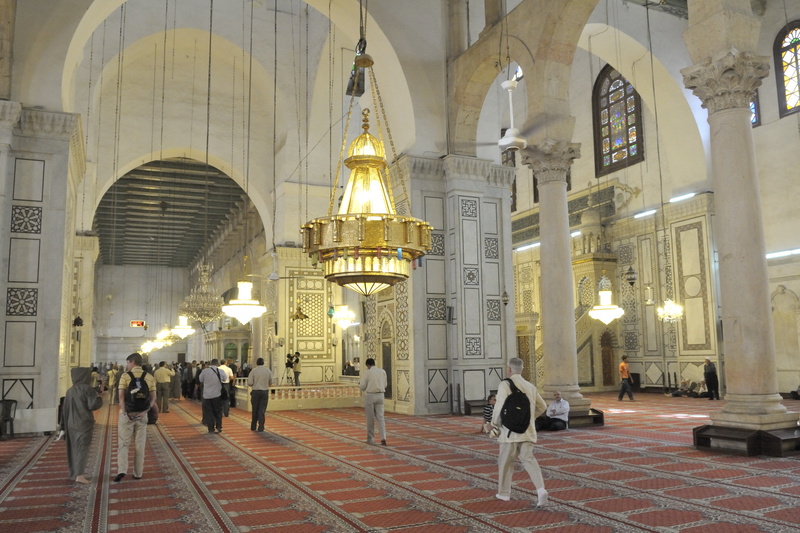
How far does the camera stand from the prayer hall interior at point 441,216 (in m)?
6.14

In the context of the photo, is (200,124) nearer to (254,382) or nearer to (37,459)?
(254,382)

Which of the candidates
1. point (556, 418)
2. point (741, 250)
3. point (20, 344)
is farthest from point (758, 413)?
point (20, 344)

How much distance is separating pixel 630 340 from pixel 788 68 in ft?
22.8

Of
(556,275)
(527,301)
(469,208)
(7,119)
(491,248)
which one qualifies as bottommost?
(556,275)

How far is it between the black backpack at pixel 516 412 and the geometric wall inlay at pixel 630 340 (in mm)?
12881

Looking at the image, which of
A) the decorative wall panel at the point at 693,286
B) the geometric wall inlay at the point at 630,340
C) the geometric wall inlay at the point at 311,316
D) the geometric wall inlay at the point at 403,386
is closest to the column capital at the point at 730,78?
the geometric wall inlay at the point at 403,386

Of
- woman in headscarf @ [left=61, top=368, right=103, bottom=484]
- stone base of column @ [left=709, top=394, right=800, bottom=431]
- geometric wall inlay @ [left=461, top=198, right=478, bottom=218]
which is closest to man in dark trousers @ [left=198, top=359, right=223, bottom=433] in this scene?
woman in headscarf @ [left=61, top=368, right=103, bottom=484]

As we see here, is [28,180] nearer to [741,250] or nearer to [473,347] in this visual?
[473,347]

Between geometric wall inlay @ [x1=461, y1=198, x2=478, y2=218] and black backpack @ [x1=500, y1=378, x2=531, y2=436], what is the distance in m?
6.84

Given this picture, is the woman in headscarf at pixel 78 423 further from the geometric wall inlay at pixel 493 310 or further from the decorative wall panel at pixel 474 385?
the geometric wall inlay at pixel 493 310

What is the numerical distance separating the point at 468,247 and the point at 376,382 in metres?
4.11

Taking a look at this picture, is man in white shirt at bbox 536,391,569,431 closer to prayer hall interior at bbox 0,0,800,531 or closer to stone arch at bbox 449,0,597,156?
prayer hall interior at bbox 0,0,800,531

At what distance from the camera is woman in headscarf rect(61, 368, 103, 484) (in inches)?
210

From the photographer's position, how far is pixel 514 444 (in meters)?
4.34
